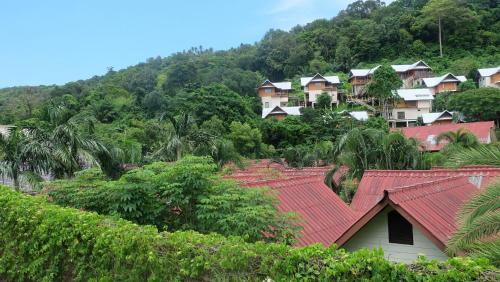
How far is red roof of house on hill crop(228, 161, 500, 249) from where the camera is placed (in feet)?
25.9

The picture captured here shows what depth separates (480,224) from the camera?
4.88 meters

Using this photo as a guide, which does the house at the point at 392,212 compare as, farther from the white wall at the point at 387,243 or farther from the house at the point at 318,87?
the house at the point at 318,87

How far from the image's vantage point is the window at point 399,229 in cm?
829

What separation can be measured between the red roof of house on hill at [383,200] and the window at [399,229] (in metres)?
0.44

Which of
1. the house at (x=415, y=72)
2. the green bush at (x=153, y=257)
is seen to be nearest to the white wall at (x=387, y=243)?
the green bush at (x=153, y=257)

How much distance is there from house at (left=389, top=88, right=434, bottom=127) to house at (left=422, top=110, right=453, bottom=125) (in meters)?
4.70

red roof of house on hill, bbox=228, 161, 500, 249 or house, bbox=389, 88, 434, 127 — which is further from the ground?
red roof of house on hill, bbox=228, 161, 500, 249

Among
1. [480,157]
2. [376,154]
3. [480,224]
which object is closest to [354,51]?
[376,154]

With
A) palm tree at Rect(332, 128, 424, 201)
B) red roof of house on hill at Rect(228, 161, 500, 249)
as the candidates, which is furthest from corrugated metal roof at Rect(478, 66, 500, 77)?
red roof of house on hill at Rect(228, 161, 500, 249)

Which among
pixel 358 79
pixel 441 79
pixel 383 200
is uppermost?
pixel 358 79

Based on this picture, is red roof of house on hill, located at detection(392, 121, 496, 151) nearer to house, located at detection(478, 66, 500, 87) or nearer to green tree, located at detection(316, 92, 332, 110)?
green tree, located at detection(316, 92, 332, 110)

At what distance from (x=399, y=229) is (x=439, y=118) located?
47.2 metres

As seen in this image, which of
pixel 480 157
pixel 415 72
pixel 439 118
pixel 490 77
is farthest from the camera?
pixel 415 72

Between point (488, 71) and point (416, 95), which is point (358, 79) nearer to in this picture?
point (416, 95)
